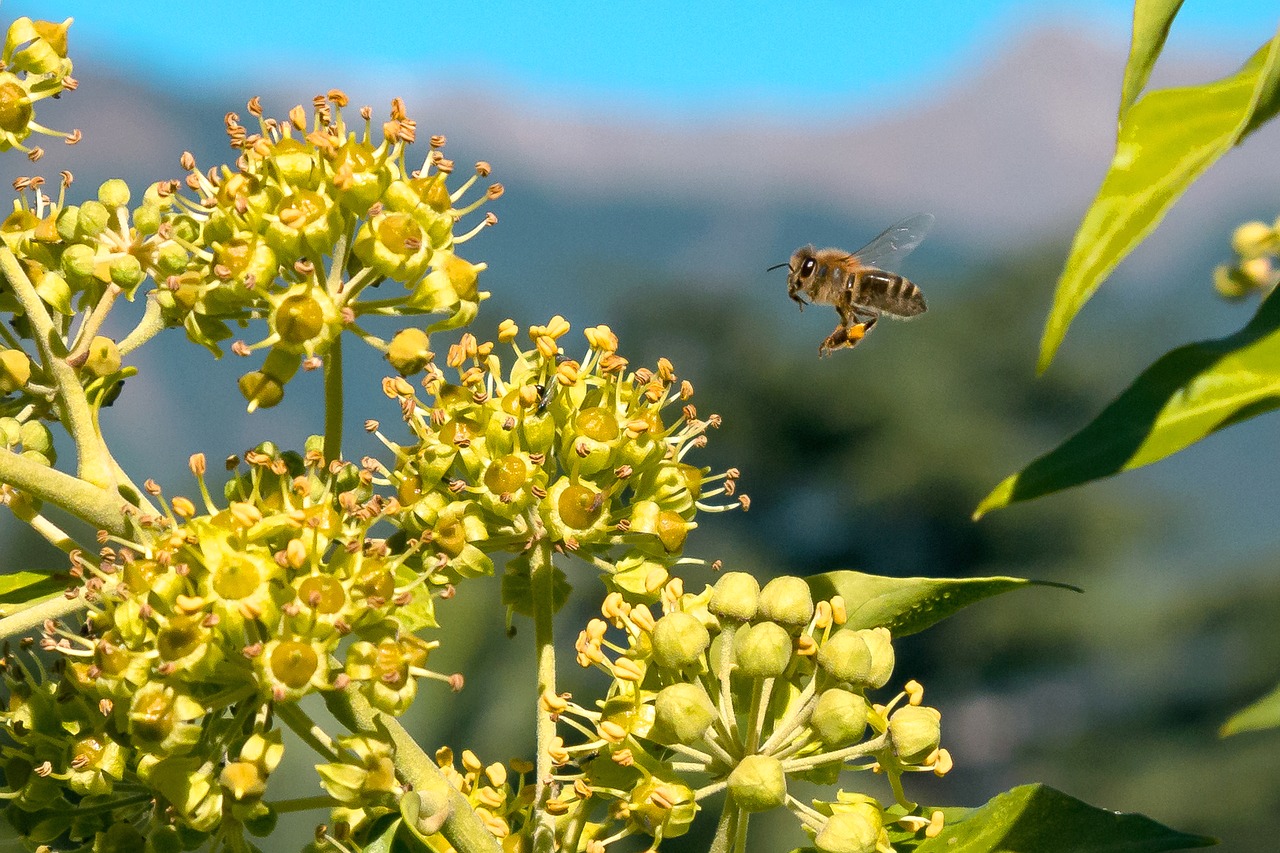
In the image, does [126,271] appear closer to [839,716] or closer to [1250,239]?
[839,716]

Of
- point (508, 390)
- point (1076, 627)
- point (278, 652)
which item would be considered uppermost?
point (508, 390)

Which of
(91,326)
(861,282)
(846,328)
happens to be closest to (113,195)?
(91,326)

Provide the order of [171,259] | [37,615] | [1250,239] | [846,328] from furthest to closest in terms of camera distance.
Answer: [846,328] → [1250,239] → [171,259] → [37,615]

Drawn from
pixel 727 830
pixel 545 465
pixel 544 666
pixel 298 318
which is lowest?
pixel 727 830

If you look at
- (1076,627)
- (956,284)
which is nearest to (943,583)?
(1076,627)

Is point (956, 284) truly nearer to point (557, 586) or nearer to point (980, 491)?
point (980, 491)

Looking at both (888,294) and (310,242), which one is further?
(888,294)

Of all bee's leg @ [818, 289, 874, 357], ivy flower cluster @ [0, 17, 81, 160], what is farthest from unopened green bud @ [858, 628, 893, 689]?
bee's leg @ [818, 289, 874, 357]
